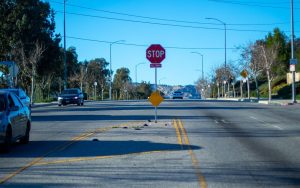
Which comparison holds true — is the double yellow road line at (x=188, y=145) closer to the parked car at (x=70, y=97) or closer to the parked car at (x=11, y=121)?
the parked car at (x=11, y=121)

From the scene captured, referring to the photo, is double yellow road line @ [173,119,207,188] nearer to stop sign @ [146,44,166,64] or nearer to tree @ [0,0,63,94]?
stop sign @ [146,44,166,64]

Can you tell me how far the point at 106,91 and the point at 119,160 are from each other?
88.3m

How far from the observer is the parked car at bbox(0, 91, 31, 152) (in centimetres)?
1306

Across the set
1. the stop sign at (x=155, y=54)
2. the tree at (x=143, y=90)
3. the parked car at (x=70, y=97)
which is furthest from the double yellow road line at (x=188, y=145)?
the tree at (x=143, y=90)

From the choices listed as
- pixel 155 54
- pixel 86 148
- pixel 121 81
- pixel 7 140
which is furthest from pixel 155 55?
pixel 121 81

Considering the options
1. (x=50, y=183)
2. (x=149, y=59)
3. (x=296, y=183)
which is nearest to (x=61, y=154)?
(x=50, y=183)

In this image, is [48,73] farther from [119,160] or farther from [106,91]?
[119,160]

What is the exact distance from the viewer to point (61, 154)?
13.0m

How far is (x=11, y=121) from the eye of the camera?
13.6 metres

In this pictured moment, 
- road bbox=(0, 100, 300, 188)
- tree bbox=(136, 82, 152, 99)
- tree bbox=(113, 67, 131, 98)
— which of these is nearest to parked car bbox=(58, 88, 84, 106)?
road bbox=(0, 100, 300, 188)

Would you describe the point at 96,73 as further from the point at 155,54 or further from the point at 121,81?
the point at 155,54

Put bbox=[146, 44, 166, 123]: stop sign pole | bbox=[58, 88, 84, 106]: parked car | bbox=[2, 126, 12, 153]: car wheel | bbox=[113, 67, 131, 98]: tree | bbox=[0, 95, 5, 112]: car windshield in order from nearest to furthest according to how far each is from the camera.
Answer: bbox=[2, 126, 12, 153]: car wheel
bbox=[0, 95, 5, 112]: car windshield
bbox=[146, 44, 166, 123]: stop sign pole
bbox=[58, 88, 84, 106]: parked car
bbox=[113, 67, 131, 98]: tree

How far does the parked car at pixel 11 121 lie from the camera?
1306 cm

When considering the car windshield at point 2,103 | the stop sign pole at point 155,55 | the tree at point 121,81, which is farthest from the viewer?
the tree at point 121,81
